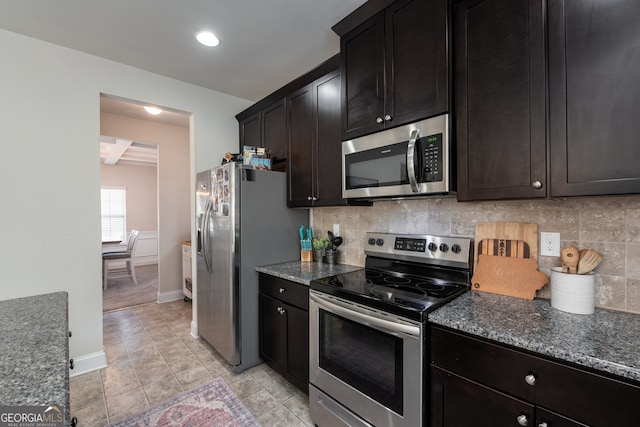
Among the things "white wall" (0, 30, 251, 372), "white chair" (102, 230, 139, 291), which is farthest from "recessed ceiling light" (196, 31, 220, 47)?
"white chair" (102, 230, 139, 291)

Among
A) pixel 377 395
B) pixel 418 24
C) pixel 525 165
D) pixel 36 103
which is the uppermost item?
pixel 418 24

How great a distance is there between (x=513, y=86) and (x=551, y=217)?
0.68m

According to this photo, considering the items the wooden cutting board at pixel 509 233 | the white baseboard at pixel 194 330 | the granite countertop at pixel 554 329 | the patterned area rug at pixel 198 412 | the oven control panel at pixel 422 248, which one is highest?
the wooden cutting board at pixel 509 233

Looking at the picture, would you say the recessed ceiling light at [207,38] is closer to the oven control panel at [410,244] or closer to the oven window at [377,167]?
the oven window at [377,167]

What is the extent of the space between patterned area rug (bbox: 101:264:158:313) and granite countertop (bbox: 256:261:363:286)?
3.03 m

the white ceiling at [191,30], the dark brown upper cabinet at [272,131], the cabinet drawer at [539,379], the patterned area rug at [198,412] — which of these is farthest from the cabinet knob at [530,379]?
the dark brown upper cabinet at [272,131]

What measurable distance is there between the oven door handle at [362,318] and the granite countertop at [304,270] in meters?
0.22

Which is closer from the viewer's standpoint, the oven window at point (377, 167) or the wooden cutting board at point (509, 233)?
the wooden cutting board at point (509, 233)

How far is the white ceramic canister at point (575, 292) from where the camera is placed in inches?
47.4

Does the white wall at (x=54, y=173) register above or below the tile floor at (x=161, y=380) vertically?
above

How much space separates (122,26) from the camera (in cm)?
205

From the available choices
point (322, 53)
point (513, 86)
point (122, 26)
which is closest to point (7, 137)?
point (122, 26)

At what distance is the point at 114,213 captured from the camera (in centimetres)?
709

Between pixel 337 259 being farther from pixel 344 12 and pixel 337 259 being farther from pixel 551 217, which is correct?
pixel 344 12
